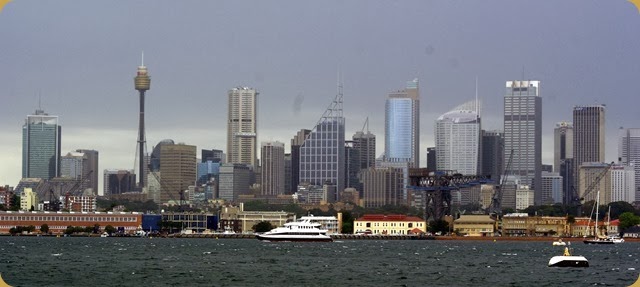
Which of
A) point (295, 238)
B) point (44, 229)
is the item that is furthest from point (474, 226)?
point (44, 229)

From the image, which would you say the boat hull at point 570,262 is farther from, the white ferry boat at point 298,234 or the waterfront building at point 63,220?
the waterfront building at point 63,220

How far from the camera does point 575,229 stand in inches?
7515

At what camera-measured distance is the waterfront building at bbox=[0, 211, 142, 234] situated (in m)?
196

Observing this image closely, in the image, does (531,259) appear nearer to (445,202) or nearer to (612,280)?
(612,280)

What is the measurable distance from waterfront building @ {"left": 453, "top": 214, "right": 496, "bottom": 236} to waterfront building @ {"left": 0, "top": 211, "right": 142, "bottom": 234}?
44245 mm

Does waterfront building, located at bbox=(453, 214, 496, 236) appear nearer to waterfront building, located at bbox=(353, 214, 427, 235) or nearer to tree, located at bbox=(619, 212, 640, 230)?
waterfront building, located at bbox=(353, 214, 427, 235)

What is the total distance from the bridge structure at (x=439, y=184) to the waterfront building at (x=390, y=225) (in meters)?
3.05

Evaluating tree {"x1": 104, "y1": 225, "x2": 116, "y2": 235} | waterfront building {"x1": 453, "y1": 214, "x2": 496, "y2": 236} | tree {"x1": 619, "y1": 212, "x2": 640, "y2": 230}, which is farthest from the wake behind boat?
tree {"x1": 619, "y1": 212, "x2": 640, "y2": 230}

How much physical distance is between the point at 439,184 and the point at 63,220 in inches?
2055

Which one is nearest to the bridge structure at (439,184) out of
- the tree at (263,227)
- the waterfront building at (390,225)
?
the waterfront building at (390,225)

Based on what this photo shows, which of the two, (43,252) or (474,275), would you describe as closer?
(474,275)

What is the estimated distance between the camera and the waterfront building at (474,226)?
186 metres

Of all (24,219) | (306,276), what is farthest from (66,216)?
(306,276)

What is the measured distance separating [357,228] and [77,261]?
10552cm
